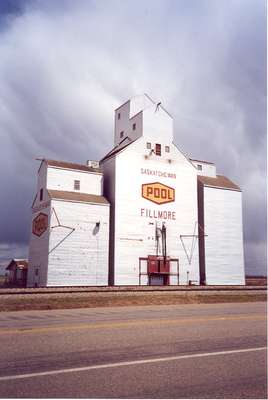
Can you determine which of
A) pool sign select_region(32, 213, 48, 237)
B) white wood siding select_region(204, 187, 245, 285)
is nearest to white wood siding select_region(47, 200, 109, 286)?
pool sign select_region(32, 213, 48, 237)

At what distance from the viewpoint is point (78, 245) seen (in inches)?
1511

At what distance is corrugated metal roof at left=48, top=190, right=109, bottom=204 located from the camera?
39188 millimetres

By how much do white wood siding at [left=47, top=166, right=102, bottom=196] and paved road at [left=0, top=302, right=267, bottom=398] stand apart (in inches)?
1237

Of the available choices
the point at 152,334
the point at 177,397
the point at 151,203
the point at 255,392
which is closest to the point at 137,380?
the point at 177,397

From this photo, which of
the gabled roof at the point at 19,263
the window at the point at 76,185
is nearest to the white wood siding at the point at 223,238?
the window at the point at 76,185

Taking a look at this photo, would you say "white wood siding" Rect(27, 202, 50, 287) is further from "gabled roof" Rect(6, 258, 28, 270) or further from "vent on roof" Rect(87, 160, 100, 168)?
"gabled roof" Rect(6, 258, 28, 270)

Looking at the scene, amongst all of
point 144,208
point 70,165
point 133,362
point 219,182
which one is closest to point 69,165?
point 70,165

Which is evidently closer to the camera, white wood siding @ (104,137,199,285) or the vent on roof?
white wood siding @ (104,137,199,285)

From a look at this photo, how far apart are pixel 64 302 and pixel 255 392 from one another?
17015 millimetres

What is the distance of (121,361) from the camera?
22.0 ft

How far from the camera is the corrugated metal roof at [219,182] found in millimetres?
47938

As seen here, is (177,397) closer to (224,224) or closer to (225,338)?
(225,338)

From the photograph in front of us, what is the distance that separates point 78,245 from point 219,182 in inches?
790

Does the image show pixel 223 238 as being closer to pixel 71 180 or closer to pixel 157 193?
pixel 157 193
